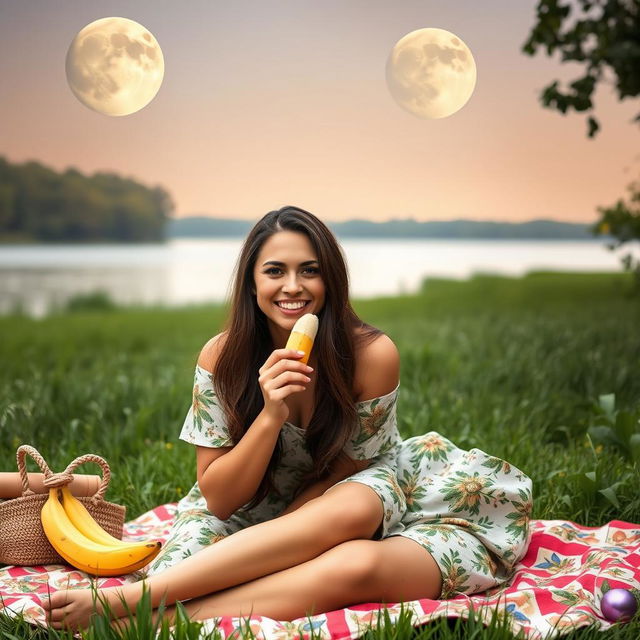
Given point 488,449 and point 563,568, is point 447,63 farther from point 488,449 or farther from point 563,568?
point 563,568

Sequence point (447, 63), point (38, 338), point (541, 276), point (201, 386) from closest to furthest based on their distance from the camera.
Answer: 1. point (201, 386)
2. point (447, 63)
3. point (38, 338)
4. point (541, 276)

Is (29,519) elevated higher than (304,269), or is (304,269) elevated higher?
(304,269)

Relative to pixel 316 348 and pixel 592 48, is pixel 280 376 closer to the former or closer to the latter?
pixel 316 348

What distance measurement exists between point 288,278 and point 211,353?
43 centimetres

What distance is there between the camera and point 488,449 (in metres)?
4.00

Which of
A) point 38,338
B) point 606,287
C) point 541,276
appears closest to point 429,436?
point 38,338

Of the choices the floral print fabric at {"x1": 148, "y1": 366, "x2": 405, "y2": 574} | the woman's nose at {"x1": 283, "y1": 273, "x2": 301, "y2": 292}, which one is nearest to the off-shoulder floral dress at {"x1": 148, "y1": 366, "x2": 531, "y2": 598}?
the floral print fabric at {"x1": 148, "y1": 366, "x2": 405, "y2": 574}

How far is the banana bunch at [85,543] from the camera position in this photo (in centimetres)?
274

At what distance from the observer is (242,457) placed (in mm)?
2654

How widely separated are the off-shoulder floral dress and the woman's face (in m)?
0.38

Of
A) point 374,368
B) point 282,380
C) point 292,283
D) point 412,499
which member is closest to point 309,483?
point 412,499

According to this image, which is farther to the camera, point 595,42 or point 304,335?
point 595,42

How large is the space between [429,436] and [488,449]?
33.7 inches

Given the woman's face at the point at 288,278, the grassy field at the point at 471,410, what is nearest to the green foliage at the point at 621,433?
the grassy field at the point at 471,410
